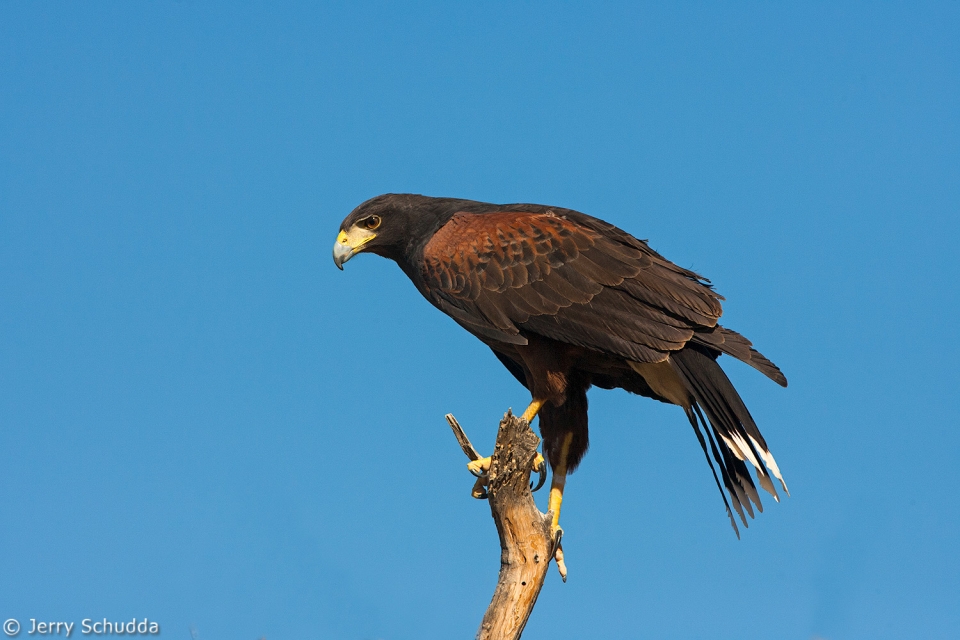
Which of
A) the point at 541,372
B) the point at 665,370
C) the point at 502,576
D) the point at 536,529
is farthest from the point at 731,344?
the point at 502,576

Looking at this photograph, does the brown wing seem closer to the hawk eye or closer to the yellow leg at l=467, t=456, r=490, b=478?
the hawk eye

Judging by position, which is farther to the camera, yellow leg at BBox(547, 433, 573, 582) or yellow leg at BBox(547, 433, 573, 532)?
yellow leg at BBox(547, 433, 573, 532)

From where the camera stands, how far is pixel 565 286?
5.97m

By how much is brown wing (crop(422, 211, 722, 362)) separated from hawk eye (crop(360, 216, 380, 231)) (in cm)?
51

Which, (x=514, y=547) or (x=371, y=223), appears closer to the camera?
(x=514, y=547)

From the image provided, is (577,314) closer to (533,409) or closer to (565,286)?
(565,286)

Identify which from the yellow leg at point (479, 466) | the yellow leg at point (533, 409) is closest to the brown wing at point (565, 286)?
the yellow leg at point (533, 409)

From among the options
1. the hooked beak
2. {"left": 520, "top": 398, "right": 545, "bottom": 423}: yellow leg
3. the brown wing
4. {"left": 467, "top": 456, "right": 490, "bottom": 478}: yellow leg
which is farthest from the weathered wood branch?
the hooked beak

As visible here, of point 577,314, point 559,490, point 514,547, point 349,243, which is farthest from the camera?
point 349,243

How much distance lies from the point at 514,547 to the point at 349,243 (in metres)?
2.53

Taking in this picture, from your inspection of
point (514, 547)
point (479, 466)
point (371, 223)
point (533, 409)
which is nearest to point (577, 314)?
point (533, 409)

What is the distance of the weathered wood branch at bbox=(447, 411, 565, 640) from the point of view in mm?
5445

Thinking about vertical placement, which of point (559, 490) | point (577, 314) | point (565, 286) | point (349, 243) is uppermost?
point (349, 243)

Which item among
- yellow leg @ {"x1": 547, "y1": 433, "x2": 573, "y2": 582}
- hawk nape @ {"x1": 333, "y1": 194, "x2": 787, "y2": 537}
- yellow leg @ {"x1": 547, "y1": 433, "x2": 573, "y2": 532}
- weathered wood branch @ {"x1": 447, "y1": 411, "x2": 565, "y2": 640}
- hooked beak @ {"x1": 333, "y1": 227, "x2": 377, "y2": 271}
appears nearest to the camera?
weathered wood branch @ {"x1": 447, "y1": 411, "x2": 565, "y2": 640}
